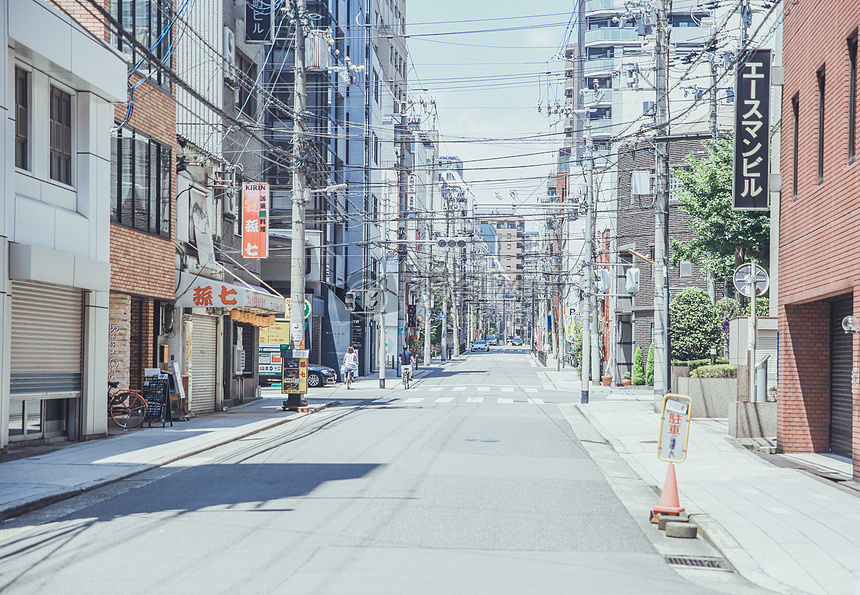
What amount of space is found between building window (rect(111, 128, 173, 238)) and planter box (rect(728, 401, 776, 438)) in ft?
48.4

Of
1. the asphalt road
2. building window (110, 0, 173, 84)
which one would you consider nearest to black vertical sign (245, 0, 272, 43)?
building window (110, 0, 173, 84)

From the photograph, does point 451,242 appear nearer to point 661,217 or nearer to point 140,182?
point 661,217

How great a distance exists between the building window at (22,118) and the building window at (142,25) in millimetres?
5724

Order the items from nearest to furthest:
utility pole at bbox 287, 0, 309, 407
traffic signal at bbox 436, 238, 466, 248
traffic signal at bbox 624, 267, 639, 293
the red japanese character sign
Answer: the red japanese character sign < utility pole at bbox 287, 0, 309, 407 < traffic signal at bbox 436, 238, 466, 248 < traffic signal at bbox 624, 267, 639, 293

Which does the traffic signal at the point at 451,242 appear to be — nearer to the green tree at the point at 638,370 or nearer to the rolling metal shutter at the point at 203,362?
the rolling metal shutter at the point at 203,362

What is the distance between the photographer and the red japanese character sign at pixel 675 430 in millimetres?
10555

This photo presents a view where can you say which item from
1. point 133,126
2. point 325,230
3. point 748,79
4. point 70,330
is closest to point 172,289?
point 133,126

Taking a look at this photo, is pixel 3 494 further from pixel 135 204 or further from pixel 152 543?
pixel 135 204

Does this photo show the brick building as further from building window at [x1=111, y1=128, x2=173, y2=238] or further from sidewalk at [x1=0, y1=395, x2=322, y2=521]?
building window at [x1=111, y1=128, x2=173, y2=238]

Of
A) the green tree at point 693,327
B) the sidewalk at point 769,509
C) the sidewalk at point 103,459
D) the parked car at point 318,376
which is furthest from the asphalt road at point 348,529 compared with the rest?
the parked car at point 318,376

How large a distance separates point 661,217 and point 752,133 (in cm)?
998

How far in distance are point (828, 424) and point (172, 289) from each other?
16155mm

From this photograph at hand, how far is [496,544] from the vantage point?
915 centimetres

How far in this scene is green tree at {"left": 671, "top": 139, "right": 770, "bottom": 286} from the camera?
28812mm
